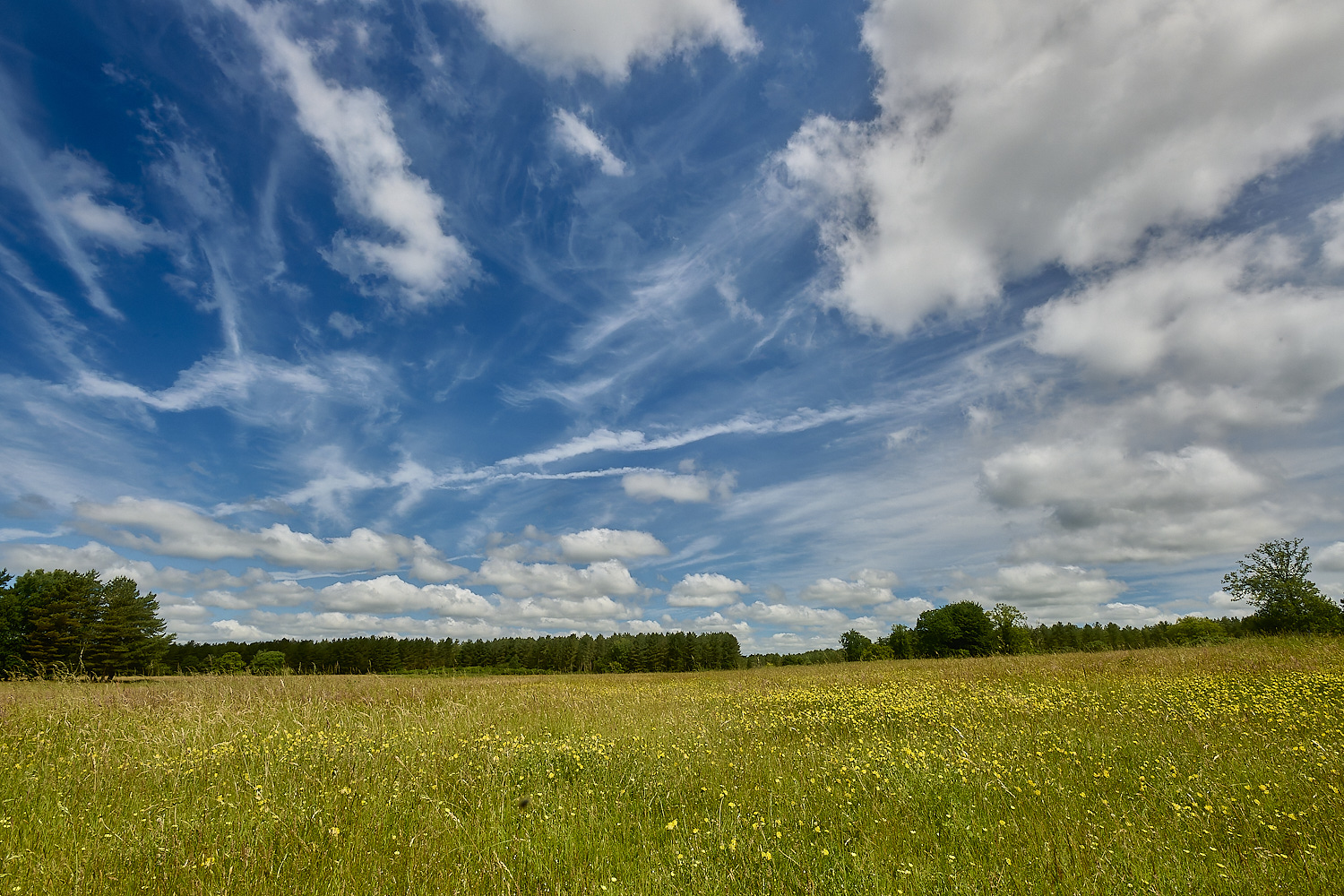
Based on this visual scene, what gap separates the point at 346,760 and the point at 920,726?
860 centimetres

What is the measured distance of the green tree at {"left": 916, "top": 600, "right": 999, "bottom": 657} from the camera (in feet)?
279

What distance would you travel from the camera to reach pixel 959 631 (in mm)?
87250

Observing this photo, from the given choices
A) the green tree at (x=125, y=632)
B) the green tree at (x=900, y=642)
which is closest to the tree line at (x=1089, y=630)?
the green tree at (x=900, y=642)

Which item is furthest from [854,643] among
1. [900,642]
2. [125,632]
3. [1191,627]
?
[125,632]

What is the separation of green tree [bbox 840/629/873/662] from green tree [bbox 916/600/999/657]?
1455 centimetres

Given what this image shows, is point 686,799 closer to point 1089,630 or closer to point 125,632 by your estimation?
point 125,632

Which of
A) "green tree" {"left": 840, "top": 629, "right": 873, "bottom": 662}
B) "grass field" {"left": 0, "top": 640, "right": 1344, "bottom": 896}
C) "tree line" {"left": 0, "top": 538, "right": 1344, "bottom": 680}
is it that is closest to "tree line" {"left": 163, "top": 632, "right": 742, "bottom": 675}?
"tree line" {"left": 0, "top": 538, "right": 1344, "bottom": 680}

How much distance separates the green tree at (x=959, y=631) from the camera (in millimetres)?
85062

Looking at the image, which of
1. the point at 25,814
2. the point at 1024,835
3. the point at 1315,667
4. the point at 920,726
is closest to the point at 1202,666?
the point at 1315,667

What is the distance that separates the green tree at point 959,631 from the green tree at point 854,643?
47.7ft

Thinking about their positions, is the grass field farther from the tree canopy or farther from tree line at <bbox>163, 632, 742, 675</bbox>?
tree line at <bbox>163, 632, 742, 675</bbox>

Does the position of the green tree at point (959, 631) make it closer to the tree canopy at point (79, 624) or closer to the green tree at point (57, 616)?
the tree canopy at point (79, 624)

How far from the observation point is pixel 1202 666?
15.3m

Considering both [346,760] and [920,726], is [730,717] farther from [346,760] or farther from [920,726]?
[346,760]
